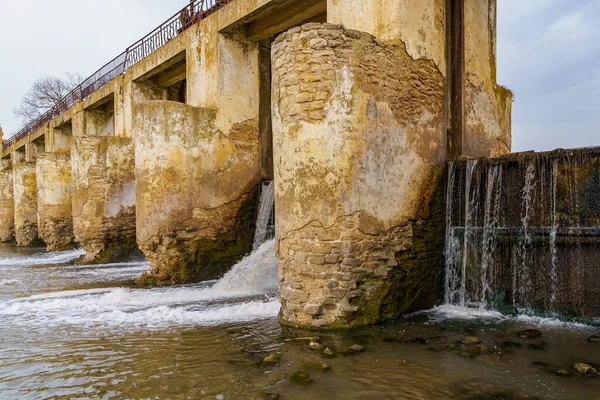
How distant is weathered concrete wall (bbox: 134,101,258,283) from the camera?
932 centimetres

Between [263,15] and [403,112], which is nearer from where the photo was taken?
[403,112]

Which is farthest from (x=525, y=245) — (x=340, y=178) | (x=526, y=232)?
(x=340, y=178)

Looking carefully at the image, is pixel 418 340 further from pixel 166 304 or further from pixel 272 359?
pixel 166 304

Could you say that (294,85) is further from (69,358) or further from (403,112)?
(69,358)

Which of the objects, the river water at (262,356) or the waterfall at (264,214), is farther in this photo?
the waterfall at (264,214)

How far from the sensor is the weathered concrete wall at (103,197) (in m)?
13.1

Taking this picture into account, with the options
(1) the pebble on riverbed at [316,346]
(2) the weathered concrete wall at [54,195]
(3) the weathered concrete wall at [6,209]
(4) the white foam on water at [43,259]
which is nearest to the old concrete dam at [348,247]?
(1) the pebble on riverbed at [316,346]

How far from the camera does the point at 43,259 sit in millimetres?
15508

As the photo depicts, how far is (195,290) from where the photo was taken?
28.4 feet

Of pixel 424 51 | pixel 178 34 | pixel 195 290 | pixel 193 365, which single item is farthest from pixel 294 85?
pixel 178 34

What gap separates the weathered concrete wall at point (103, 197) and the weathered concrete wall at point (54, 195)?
426 centimetres

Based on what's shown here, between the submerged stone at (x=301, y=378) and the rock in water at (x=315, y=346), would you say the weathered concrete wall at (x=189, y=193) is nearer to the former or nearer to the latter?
the rock in water at (x=315, y=346)

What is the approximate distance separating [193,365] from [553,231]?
4.34 meters

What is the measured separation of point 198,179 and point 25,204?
15.4 meters
